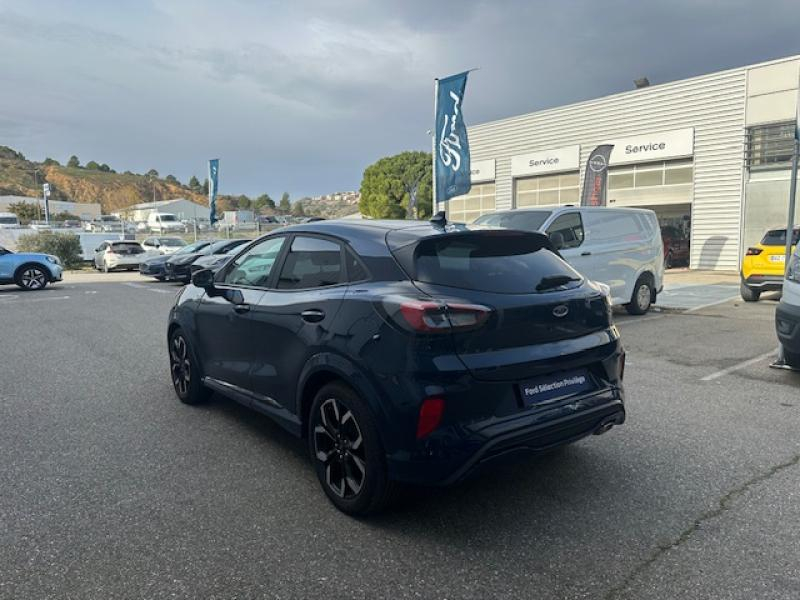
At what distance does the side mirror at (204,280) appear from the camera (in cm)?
477

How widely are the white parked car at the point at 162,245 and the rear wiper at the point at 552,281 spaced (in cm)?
2492

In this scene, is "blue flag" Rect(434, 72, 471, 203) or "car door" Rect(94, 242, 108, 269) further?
"car door" Rect(94, 242, 108, 269)

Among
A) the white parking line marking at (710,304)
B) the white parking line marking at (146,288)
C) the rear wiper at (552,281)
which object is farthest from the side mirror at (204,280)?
the white parking line marking at (146,288)

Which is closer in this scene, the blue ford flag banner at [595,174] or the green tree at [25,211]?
the blue ford flag banner at [595,174]

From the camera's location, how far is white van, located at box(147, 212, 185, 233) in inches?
1861

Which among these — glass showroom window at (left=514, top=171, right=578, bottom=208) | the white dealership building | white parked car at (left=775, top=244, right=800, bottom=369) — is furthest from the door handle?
glass showroom window at (left=514, top=171, right=578, bottom=208)

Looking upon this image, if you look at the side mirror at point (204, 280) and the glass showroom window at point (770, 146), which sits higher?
the glass showroom window at point (770, 146)

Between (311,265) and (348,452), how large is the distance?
1213mm

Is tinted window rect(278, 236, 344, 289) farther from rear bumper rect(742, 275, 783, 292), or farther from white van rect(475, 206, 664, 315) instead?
rear bumper rect(742, 275, 783, 292)

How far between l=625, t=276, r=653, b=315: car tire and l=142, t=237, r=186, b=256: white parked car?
68.9 feet

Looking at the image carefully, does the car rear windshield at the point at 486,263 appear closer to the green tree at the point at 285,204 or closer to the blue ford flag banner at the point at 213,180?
the blue ford flag banner at the point at 213,180

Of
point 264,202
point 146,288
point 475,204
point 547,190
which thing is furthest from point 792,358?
point 264,202

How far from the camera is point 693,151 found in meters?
22.5

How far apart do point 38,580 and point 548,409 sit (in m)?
2.53
